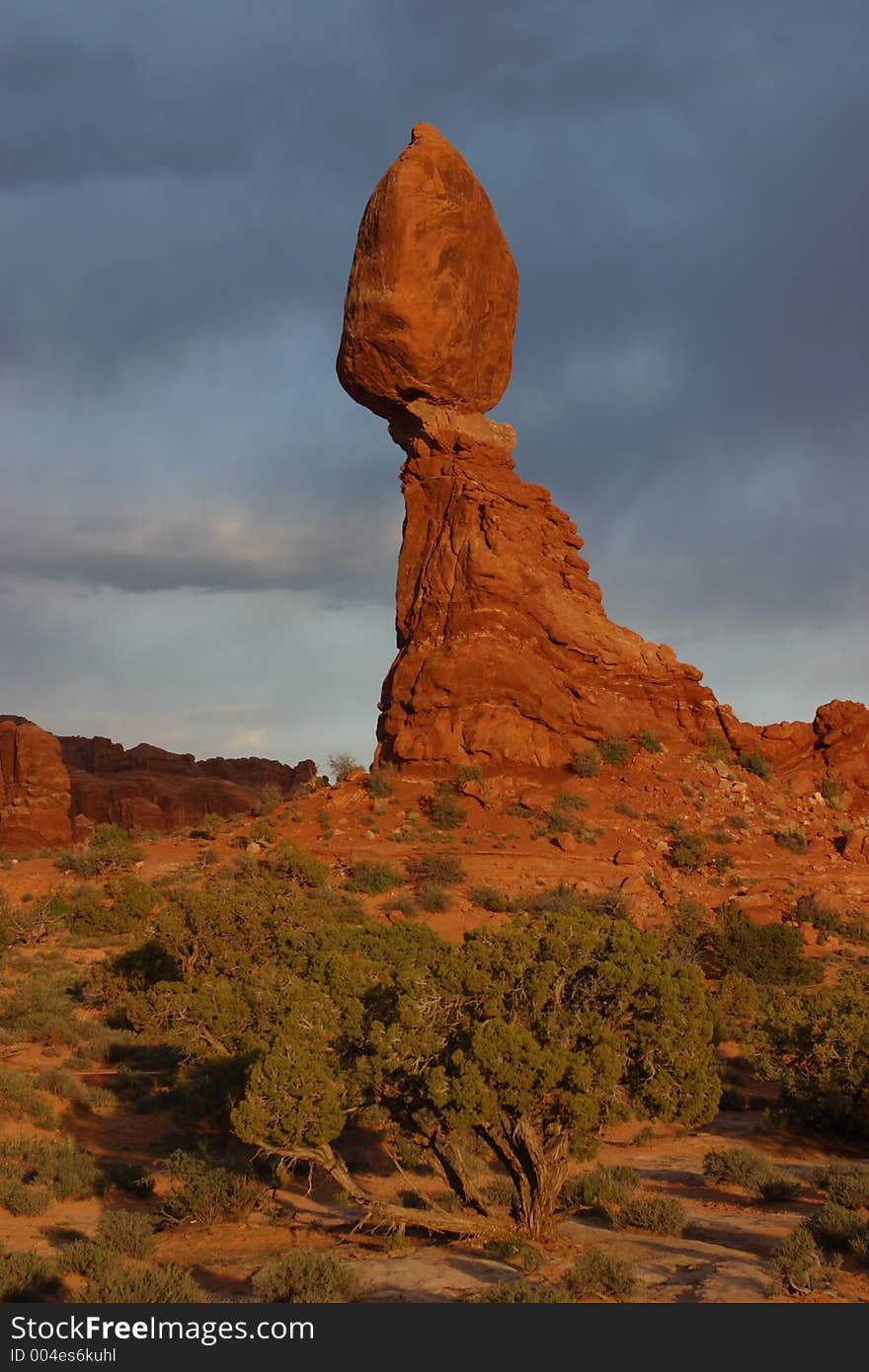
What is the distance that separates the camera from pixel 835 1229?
980cm

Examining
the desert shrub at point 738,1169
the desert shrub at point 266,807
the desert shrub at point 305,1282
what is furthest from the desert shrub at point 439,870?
the desert shrub at point 305,1282

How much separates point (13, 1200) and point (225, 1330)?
560 cm

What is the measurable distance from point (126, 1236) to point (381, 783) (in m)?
24.4

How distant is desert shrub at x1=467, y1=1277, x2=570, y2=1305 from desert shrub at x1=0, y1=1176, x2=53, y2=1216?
565 centimetres

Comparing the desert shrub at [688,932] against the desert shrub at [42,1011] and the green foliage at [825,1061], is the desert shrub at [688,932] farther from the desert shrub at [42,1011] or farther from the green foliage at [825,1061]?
the desert shrub at [42,1011]

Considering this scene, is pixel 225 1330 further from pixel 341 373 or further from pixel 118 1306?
pixel 341 373

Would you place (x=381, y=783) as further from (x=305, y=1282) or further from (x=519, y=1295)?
(x=519, y=1295)

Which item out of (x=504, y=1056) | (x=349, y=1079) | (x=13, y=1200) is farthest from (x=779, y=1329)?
(x=13, y=1200)

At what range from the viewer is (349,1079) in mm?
9953

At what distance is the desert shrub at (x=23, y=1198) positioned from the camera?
437 inches

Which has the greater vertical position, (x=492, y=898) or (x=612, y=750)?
(x=612, y=750)

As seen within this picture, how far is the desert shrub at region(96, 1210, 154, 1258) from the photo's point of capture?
970cm

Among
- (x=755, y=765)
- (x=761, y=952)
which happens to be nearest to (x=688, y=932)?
(x=761, y=952)

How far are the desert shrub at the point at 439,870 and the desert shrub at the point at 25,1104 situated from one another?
1553 cm
